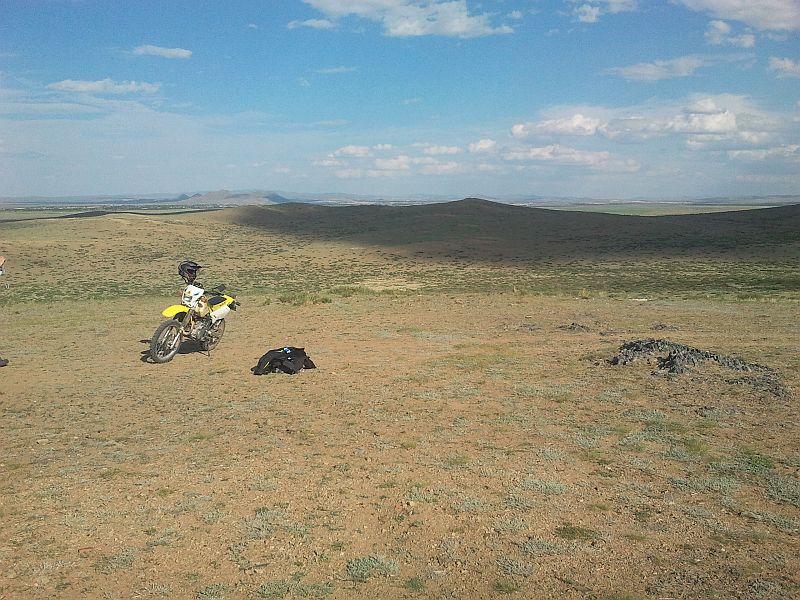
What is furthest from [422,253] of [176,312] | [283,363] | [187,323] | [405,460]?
[405,460]

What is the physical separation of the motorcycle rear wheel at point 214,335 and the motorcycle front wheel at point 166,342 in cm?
63

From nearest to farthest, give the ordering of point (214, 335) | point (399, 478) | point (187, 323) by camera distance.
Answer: point (399, 478), point (187, 323), point (214, 335)

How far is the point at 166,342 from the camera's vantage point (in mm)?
12023

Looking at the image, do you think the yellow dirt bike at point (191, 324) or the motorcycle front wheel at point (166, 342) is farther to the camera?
the yellow dirt bike at point (191, 324)

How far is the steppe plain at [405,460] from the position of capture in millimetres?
4641

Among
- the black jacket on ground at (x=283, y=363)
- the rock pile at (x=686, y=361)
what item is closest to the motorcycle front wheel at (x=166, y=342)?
the black jacket on ground at (x=283, y=363)

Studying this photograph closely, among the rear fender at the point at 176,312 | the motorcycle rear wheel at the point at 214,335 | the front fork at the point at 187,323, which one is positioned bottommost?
the motorcycle rear wheel at the point at 214,335

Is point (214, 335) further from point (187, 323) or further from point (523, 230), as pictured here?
point (523, 230)

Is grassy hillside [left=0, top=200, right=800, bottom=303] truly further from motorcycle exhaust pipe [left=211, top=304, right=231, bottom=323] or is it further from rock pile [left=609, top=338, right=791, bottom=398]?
rock pile [left=609, top=338, right=791, bottom=398]

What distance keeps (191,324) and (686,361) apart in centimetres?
917

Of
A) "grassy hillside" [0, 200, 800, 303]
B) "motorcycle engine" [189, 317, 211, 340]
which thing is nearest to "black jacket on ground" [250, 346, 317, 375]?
"motorcycle engine" [189, 317, 211, 340]

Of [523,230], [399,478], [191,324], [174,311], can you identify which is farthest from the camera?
[523,230]

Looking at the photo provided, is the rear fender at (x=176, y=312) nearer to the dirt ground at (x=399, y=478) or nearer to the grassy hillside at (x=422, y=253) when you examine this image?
Result: the dirt ground at (x=399, y=478)

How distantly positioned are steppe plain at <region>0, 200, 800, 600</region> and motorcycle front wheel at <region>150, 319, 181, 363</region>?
0.21 metres
